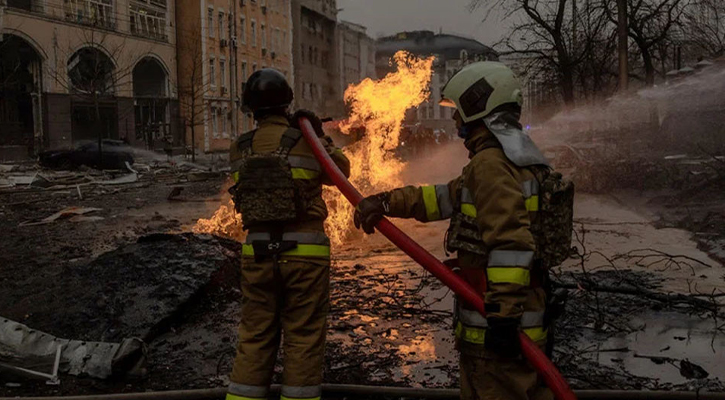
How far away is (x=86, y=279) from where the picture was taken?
610cm

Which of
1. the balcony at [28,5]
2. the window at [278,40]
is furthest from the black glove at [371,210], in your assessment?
the window at [278,40]

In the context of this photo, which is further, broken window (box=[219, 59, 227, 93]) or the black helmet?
broken window (box=[219, 59, 227, 93])

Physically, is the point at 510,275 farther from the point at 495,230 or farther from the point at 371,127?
the point at 371,127

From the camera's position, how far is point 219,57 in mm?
44625

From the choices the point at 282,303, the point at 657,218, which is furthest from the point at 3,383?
the point at 657,218

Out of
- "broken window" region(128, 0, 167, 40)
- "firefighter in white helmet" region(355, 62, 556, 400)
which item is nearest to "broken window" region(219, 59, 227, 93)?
"broken window" region(128, 0, 167, 40)

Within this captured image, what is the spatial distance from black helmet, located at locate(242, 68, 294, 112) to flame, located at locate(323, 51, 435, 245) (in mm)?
6268

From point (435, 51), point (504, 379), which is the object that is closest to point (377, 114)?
point (504, 379)

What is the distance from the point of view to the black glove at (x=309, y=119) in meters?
3.81

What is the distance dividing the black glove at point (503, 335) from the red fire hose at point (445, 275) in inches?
2.8

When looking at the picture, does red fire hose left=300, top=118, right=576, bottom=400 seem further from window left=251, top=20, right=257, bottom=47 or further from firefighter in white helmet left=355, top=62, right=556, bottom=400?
window left=251, top=20, right=257, bottom=47

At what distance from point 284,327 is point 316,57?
205 feet

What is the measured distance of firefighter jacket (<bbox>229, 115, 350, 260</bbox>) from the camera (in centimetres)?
366

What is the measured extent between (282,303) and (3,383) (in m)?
2.23
